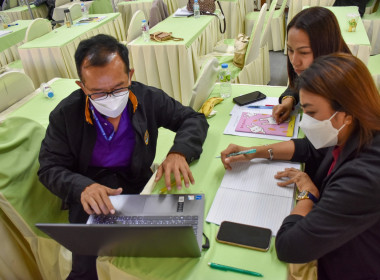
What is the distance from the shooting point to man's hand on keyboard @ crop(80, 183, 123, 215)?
1031 millimetres

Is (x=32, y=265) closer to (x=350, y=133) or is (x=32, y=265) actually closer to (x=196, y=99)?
(x=196, y=99)

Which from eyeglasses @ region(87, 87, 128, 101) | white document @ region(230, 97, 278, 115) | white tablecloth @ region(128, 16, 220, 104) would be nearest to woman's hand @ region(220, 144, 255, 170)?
white document @ region(230, 97, 278, 115)

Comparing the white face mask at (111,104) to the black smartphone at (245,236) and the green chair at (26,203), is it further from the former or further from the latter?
the black smartphone at (245,236)

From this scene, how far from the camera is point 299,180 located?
106 cm

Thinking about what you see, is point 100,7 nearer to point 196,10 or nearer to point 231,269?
point 196,10

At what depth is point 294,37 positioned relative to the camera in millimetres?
1492

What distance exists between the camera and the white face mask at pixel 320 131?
0.94 m

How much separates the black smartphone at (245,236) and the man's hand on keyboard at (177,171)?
0.25 meters

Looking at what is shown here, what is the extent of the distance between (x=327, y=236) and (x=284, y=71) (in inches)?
133

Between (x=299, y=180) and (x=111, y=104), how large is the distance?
75 cm

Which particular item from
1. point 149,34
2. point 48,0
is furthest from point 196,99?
point 48,0

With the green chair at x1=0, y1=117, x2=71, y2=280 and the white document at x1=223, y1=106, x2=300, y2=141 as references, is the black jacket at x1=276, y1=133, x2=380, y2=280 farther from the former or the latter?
the green chair at x1=0, y1=117, x2=71, y2=280

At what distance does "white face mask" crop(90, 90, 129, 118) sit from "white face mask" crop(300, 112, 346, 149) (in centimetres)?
69

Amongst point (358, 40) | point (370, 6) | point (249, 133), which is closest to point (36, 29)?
point (249, 133)
